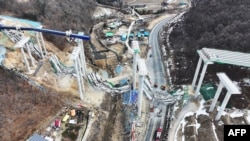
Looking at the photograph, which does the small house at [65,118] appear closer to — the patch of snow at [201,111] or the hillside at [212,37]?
the patch of snow at [201,111]

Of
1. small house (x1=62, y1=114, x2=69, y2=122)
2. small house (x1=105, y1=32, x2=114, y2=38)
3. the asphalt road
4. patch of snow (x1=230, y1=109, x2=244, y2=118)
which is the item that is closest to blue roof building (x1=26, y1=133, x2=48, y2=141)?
small house (x1=62, y1=114, x2=69, y2=122)

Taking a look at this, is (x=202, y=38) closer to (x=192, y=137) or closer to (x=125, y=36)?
(x=125, y=36)

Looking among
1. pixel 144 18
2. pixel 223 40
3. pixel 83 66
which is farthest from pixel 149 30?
pixel 83 66

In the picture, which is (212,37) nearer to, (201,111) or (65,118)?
(201,111)

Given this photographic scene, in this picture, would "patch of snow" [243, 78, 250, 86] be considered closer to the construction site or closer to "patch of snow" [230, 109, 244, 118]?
the construction site

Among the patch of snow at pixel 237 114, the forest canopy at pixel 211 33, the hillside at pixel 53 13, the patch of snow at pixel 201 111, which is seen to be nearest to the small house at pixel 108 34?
the hillside at pixel 53 13

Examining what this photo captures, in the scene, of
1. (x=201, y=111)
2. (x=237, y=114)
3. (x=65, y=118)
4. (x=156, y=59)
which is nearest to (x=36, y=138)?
(x=65, y=118)
